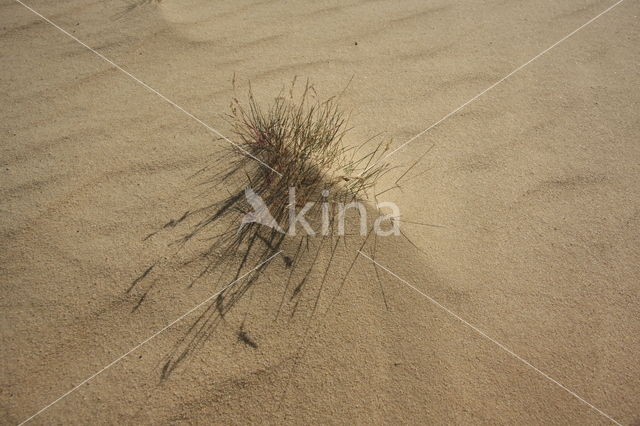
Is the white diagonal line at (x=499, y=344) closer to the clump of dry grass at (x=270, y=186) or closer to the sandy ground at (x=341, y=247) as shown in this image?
the sandy ground at (x=341, y=247)

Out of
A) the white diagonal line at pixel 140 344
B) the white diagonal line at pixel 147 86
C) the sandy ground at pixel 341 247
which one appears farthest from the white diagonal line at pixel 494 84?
the white diagonal line at pixel 140 344

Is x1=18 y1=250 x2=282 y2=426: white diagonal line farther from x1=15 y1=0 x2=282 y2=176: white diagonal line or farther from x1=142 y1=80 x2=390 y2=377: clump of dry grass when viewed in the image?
x1=15 y1=0 x2=282 y2=176: white diagonal line

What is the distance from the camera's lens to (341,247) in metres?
1.67

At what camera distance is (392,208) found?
1.81 metres

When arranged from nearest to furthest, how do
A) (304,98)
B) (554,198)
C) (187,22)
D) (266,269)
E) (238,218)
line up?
(266,269)
(238,218)
(554,198)
(304,98)
(187,22)

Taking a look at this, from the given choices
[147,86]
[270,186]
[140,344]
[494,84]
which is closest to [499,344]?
[270,186]

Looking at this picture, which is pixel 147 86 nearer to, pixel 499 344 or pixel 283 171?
pixel 283 171

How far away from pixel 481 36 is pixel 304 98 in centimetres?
114

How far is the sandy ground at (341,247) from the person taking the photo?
140cm

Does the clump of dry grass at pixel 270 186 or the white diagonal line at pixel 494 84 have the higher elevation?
the white diagonal line at pixel 494 84

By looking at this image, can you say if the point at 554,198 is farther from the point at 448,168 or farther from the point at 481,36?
the point at 481,36

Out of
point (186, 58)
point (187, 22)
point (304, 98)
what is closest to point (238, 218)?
point (304, 98)

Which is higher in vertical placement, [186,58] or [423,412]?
[186,58]

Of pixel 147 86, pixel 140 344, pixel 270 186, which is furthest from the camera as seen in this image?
pixel 147 86
